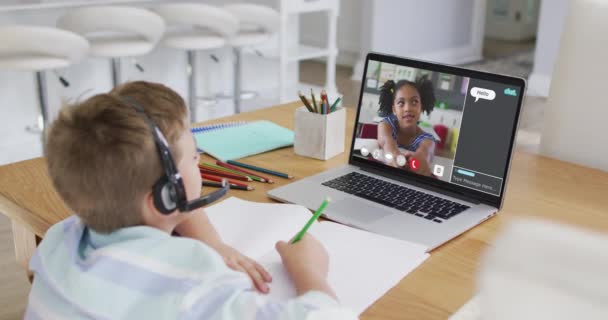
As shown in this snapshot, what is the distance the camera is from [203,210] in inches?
42.1

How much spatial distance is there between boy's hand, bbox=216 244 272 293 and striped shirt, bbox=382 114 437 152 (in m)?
0.43

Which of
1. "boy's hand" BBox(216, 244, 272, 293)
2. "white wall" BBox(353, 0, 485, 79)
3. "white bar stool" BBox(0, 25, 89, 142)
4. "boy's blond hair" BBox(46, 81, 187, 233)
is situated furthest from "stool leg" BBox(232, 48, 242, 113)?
"boy's blond hair" BBox(46, 81, 187, 233)

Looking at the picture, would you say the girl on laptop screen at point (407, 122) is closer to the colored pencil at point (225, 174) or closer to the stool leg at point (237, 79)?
the colored pencil at point (225, 174)

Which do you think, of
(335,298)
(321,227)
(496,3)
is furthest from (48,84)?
(496,3)

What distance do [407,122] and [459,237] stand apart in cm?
26

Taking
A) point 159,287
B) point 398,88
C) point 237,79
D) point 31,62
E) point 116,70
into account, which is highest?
point 398,88

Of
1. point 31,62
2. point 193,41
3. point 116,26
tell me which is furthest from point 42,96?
point 193,41

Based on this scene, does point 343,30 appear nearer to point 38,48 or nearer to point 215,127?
point 38,48

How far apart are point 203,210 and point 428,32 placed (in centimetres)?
487

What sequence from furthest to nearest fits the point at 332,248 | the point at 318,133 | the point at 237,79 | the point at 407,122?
the point at 237,79 → the point at 318,133 → the point at 407,122 → the point at 332,248

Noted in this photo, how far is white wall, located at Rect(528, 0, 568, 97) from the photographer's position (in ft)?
15.6

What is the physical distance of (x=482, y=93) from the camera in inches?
43.8

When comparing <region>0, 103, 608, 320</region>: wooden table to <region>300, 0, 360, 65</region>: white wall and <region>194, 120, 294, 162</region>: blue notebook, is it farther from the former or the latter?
<region>300, 0, 360, 65</region>: white wall

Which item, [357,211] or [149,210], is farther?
[357,211]
